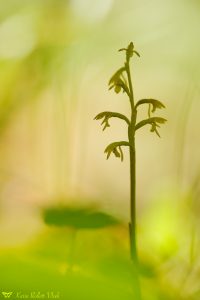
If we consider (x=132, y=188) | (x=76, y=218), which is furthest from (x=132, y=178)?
(x=76, y=218)

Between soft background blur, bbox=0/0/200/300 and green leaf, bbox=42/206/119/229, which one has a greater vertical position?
soft background blur, bbox=0/0/200/300

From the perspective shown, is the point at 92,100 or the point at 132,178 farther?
the point at 92,100

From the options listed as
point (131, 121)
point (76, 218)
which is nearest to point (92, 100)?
point (131, 121)

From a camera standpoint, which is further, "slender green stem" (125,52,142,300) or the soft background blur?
the soft background blur

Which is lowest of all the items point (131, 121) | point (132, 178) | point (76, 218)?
point (76, 218)

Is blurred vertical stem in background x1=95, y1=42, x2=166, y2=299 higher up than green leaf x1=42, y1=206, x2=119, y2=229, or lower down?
higher up

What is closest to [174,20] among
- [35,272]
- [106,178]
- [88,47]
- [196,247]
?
[88,47]

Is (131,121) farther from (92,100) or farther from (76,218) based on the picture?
(76,218)

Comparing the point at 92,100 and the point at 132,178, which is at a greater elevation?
the point at 92,100
